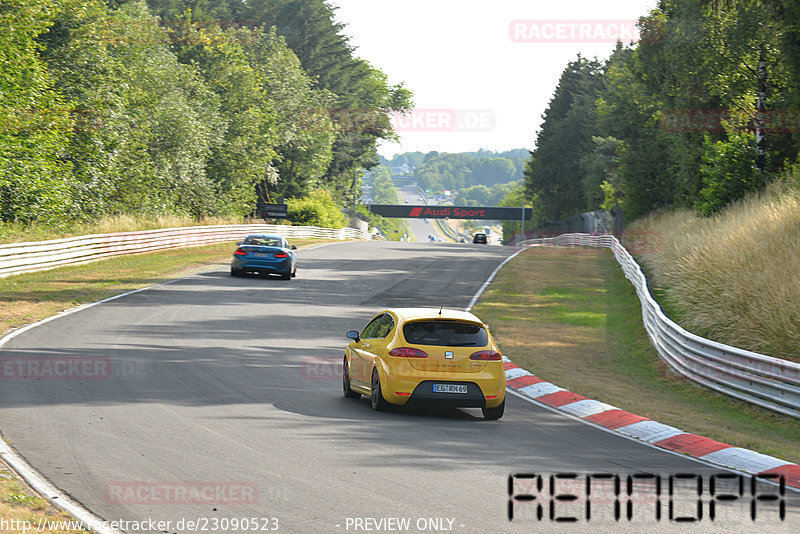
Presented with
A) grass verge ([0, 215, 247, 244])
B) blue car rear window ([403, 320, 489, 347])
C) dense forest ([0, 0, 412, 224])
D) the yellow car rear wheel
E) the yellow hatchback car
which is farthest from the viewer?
dense forest ([0, 0, 412, 224])

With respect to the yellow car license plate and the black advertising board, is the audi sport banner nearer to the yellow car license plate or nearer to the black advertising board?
the black advertising board

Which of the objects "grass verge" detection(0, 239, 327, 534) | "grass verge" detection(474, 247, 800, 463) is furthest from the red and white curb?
"grass verge" detection(0, 239, 327, 534)

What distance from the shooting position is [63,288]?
2423cm

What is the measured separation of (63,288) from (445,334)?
16.1 metres

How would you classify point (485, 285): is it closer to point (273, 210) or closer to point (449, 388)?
point (449, 388)

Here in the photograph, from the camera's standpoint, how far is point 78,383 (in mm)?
12055

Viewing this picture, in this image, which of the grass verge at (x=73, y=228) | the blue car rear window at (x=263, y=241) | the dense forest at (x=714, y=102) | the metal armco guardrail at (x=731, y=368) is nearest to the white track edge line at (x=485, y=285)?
the blue car rear window at (x=263, y=241)

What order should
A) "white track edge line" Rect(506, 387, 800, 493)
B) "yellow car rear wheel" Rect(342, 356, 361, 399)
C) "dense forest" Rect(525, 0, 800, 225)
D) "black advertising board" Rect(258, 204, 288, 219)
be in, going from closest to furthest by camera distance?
1. "white track edge line" Rect(506, 387, 800, 493)
2. "yellow car rear wheel" Rect(342, 356, 361, 399)
3. "dense forest" Rect(525, 0, 800, 225)
4. "black advertising board" Rect(258, 204, 288, 219)

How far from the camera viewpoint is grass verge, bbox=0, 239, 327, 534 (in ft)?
21.1

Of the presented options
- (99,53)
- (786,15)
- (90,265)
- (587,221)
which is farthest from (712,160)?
(587,221)

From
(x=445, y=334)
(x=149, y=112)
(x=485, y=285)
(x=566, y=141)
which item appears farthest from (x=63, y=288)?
(x=566, y=141)

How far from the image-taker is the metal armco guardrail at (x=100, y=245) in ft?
87.2

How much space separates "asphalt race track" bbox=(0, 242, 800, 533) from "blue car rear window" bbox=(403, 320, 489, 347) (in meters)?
1.02

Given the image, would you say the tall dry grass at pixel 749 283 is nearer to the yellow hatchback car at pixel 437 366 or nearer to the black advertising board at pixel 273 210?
the yellow hatchback car at pixel 437 366
